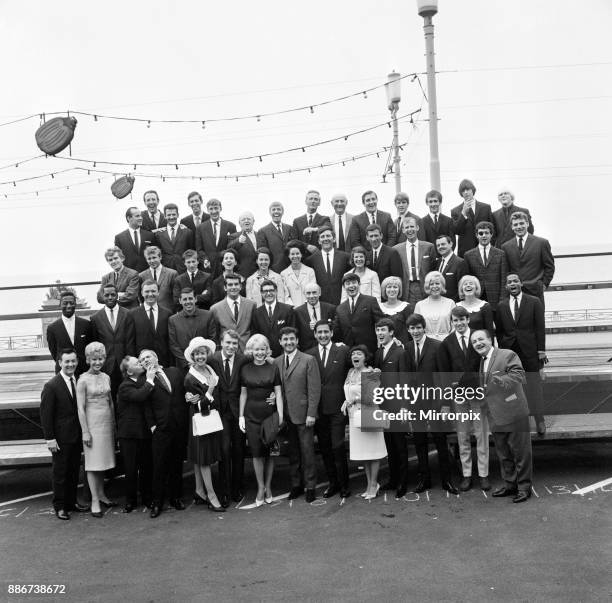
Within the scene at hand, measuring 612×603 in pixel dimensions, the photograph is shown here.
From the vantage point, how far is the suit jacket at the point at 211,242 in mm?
8859

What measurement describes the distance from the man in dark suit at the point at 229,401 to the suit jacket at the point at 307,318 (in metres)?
0.75

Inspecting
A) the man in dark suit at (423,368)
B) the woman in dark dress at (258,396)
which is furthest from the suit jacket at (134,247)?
the man in dark suit at (423,368)

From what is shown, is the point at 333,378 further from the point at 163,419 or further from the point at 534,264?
the point at 534,264

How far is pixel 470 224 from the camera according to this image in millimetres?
8711

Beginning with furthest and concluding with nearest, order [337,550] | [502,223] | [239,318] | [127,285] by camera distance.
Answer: [502,223] < [127,285] < [239,318] < [337,550]

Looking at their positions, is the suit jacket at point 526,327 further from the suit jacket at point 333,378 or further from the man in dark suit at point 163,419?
the man in dark suit at point 163,419

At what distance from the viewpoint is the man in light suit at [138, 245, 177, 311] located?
814 centimetres

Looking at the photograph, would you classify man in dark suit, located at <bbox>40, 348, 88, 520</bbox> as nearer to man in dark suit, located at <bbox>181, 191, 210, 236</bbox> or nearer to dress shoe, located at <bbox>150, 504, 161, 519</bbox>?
dress shoe, located at <bbox>150, 504, 161, 519</bbox>

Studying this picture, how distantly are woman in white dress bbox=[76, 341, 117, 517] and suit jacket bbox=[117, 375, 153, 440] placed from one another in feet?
0.65

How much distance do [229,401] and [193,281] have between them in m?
1.79

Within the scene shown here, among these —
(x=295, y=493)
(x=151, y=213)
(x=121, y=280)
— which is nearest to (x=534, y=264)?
(x=295, y=493)

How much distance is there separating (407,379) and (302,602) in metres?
2.71

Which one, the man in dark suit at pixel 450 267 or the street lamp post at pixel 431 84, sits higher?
the street lamp post at pixel 431 84

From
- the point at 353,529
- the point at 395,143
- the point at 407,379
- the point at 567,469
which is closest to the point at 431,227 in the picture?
the point at 407,379
